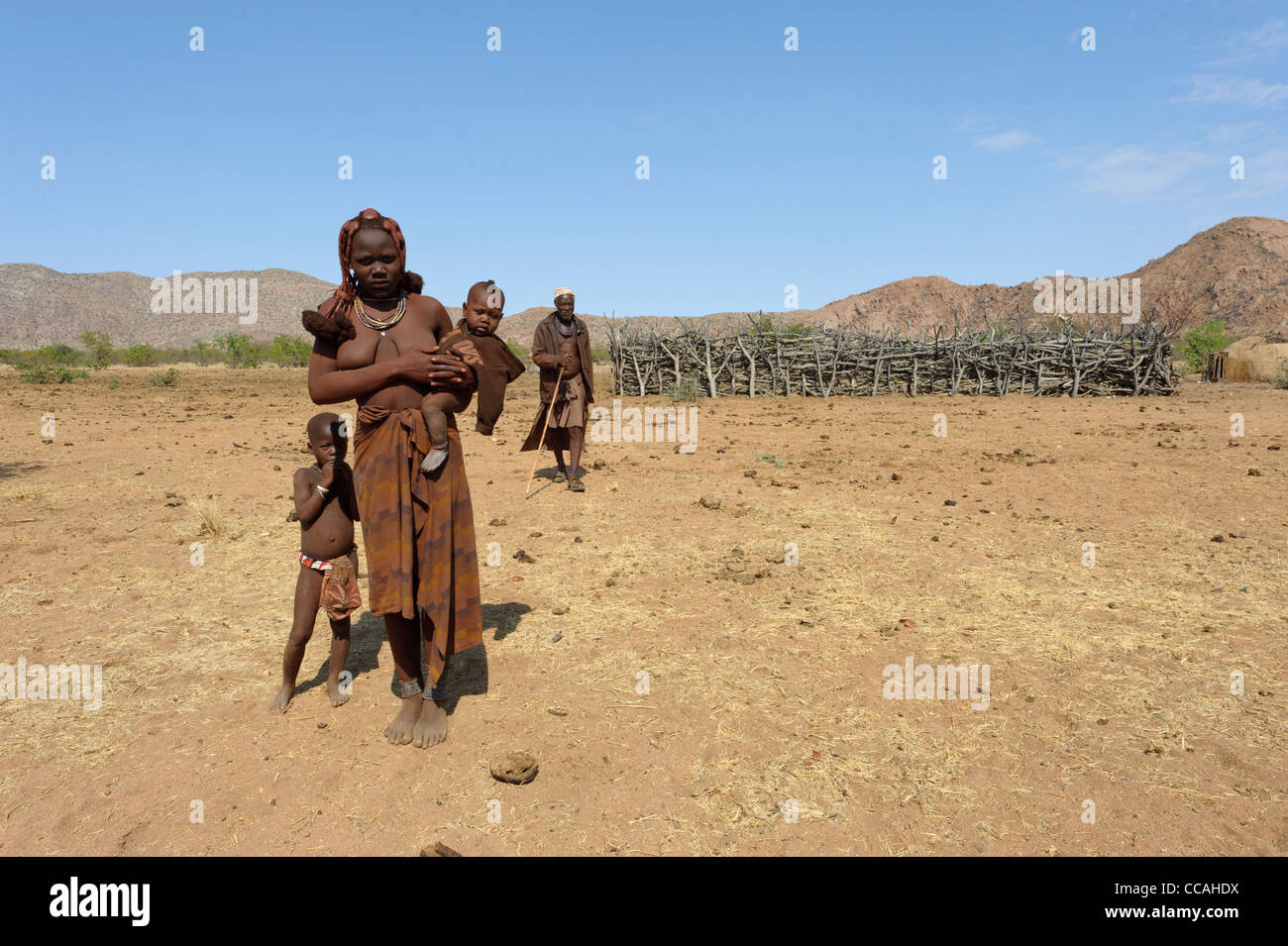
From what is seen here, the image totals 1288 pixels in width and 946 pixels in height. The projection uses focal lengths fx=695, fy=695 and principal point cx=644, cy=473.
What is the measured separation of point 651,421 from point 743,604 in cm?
1074

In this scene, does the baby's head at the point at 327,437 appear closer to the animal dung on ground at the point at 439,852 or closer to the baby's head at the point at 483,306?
the baby's head at the point at 483,306

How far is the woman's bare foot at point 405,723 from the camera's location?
312cm

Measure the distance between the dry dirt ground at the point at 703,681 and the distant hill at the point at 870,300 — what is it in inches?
1696

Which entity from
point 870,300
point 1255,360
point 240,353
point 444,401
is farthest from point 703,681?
point 870,300

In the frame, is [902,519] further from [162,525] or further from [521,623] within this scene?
[162,525]

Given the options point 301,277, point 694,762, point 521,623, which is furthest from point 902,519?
point 301,277

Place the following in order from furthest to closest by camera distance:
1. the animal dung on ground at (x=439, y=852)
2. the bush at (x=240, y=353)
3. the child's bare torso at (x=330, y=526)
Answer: the bush at (x=240, y=353), the child's bare torso at (x=330, y=526), the animal dung on ground at (x=439, y=852)

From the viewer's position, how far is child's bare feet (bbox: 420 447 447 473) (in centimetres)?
292

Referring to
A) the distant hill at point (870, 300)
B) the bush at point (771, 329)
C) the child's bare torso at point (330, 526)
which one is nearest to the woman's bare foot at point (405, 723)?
the child's bare torso at point (330, 526)

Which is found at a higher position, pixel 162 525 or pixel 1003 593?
pixel 162 525

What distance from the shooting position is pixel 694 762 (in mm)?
2943

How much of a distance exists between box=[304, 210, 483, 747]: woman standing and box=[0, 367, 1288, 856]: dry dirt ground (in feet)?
1.79

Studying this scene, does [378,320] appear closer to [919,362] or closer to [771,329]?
[771,329]

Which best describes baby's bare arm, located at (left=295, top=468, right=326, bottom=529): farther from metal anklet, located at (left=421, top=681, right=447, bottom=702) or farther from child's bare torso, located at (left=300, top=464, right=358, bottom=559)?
metal anklet, located at (left=421, top=681, right=447, bottom=702)
